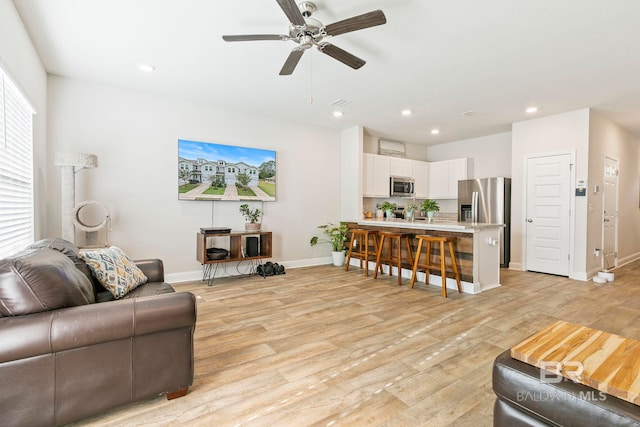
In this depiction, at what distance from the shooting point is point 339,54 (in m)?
2.56

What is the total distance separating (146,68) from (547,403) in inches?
168

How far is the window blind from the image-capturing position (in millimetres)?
2297

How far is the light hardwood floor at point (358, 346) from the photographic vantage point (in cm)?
167

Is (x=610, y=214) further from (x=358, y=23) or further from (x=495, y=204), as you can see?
(x=358, y=23)

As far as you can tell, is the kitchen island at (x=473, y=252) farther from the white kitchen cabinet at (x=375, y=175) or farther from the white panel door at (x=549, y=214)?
the white kitchen cabinet at (x=375, y=175)

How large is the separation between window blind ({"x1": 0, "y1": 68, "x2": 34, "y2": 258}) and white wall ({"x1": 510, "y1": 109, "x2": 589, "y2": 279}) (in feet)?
21.9

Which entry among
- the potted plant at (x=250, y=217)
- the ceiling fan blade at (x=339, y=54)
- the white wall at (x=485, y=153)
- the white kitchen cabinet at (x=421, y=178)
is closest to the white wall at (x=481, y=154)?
the white wall at (x=485, y=153)

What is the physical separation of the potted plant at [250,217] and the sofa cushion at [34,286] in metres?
3.22

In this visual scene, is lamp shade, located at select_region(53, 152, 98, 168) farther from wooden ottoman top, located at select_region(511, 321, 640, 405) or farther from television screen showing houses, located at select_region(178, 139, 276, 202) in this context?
wooden ottoman top, located at select_region(511, 321, 640, 405)

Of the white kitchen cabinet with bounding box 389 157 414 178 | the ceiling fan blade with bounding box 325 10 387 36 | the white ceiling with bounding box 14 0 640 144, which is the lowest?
the white kitchen cabinet with bounding box 389 157 414 178

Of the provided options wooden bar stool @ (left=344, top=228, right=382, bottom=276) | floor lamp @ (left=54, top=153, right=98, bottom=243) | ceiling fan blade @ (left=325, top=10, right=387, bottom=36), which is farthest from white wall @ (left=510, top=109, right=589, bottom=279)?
floor lamp @ (left=54, top=153, right=98, bottom=243)

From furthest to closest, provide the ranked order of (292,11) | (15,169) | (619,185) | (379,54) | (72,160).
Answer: (619,185)
(72,160)
(379,54)
(15,169)
(292,11)

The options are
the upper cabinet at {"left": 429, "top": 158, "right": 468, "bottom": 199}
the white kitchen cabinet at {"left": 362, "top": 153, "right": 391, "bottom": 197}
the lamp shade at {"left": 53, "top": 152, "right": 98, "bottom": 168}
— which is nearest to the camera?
the lamp shade at {"left": 53, "top": 152, "right": 98, "bottom": 168}

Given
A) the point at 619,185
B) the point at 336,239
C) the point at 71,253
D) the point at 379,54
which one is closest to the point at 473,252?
the point at 336,239
